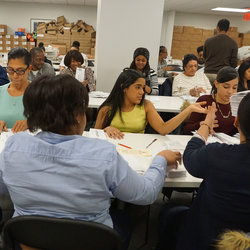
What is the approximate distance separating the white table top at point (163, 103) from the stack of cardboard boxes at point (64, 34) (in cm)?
635

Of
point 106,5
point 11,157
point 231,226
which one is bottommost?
point 231,226

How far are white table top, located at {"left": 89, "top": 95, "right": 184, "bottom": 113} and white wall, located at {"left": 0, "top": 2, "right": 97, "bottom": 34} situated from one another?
26.7ft

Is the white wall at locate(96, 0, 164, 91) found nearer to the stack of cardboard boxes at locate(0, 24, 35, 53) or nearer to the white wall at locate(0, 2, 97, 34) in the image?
the stack of cardboard boxes at locate(0, 24, 35, 53)

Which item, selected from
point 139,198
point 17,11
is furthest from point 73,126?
point 17,11

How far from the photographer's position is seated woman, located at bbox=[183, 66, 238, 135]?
2299 millimetres

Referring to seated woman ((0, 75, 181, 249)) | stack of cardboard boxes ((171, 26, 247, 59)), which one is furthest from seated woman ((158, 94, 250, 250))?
stack of cardboard boxes ((171, 26, 247, 59))

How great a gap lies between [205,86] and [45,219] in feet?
11.7

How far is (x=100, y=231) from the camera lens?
0.90m

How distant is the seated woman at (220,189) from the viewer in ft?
3.65

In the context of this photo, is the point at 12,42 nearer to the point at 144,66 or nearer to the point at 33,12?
the point at 33,12

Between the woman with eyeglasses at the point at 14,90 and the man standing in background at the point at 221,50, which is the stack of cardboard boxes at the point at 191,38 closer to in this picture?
the man standing in background at the point at 221,50

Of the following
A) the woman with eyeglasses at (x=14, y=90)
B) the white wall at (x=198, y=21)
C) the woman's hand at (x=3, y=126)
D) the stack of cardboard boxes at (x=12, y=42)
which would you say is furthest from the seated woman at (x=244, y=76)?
the white wall at (x=198, y=21)

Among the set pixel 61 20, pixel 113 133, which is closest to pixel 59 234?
pixel 113 133

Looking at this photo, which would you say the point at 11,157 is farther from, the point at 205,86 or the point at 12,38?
the point at 12,38
